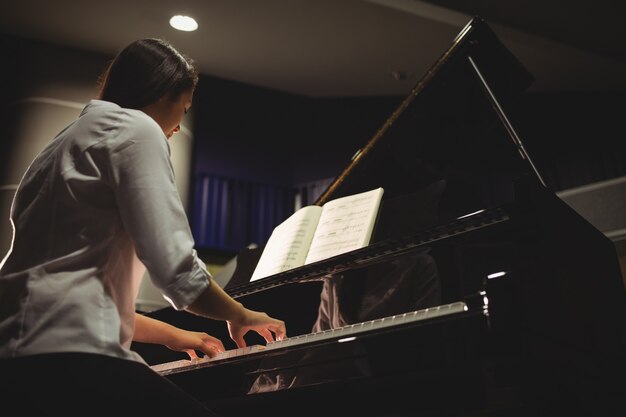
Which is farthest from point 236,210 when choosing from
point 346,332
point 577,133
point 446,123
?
point 346,332

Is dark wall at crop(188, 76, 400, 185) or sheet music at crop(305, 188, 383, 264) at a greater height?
dark wall at crop(188, 76, 400, 185)

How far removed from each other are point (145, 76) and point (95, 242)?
0.40 meters

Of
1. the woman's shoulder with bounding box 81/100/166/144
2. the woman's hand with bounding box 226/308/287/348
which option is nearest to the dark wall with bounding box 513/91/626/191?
the woman's hand with bounding box 226/308/287/348

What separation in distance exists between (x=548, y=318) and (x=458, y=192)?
2.96 feet

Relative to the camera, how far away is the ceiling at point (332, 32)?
4.77m

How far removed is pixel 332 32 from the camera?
203 inches

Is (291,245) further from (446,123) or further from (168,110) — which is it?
(446,123)

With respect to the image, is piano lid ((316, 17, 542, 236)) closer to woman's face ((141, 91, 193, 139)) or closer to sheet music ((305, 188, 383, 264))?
sheet music ((305, 188, 383, 264))

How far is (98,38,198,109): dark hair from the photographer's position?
4.36 feet

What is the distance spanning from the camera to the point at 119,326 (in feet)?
3.64

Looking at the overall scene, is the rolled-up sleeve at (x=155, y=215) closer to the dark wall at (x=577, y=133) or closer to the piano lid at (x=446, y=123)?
the piano lid at (x=446, y=123)

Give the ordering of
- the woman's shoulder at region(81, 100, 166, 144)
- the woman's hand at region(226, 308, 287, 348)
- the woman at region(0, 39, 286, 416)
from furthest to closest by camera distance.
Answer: the woman's hand at region(226, 308, 287, 348)
the woman's shoulder at region(81, 100, 166, 144)
the woman at region(0, 39, 286, 416)

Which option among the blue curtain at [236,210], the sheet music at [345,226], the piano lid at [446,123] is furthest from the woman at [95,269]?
the blue curtain at [236,210]

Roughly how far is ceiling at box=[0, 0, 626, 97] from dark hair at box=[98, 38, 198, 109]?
3.49 metres
